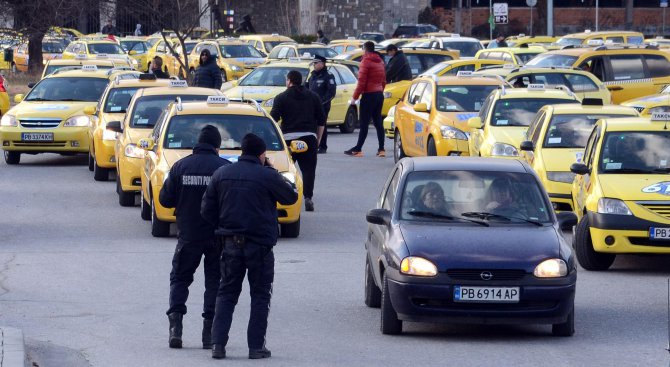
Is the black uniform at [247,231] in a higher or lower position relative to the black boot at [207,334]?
higher

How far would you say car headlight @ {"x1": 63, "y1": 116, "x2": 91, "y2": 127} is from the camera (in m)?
24.5

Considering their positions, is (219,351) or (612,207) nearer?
(219,351)

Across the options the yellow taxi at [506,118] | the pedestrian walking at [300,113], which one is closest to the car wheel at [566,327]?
the pedestrian walking at [300,113]

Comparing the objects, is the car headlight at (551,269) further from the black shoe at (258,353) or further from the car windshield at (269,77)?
the car windshield at (269,77)

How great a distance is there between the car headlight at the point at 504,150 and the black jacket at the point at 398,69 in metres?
12.8

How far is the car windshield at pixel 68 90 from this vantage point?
25609 mm

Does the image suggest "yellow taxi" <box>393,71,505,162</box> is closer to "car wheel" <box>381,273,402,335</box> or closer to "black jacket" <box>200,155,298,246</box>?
"car wheel" <box>381,273,402,335</box>

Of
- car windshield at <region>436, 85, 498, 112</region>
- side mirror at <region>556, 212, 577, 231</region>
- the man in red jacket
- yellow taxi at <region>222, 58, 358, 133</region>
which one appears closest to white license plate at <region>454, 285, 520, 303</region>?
side mirror at <region>556, 212, 577, 231</region>

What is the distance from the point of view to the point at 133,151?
744 inches

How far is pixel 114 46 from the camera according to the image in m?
50.0

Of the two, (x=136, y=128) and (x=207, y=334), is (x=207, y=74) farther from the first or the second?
(x=207, y=334)

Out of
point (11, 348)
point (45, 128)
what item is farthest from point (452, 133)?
point (11, 348)

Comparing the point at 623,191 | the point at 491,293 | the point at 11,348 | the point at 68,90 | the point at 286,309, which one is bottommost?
the point at 286,309

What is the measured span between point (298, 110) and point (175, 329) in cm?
893
